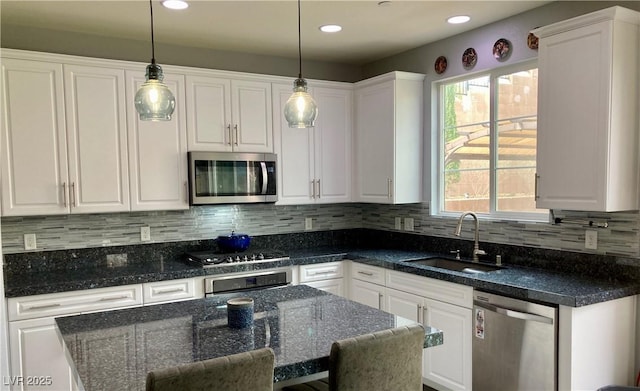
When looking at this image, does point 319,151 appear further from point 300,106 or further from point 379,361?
point 379,361

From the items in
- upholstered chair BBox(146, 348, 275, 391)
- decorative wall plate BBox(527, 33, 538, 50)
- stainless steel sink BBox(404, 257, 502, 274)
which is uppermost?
decorative wall plate BBox(527, 33, 538, 50)

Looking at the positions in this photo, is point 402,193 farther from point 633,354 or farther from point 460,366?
point 633,354

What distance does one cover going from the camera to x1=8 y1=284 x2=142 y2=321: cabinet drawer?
2761 millimetres

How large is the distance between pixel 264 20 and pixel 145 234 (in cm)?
181

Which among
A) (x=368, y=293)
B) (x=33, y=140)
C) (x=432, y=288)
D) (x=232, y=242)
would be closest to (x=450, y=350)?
(x=432, y=288)

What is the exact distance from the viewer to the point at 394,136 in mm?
3768

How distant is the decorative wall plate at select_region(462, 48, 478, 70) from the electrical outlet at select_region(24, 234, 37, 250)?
130 inches

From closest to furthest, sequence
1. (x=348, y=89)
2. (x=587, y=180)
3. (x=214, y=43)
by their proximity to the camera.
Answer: (x=587, y=180) → (x=214, y=43) → (x=348, y=89)

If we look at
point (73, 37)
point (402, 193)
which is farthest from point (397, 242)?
point (73, 37)

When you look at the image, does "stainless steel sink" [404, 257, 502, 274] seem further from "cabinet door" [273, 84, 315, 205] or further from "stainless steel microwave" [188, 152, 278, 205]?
"stainless steel microwave" [188, 152, 278, 205]

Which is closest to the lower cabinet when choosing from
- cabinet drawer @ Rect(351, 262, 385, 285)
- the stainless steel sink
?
cabinet drawer @ Rect(351, 262, 385, 285)

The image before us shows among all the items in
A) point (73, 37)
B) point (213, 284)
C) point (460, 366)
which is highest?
point (73, 37)

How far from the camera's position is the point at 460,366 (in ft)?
9.46

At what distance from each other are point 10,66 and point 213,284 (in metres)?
1.86
